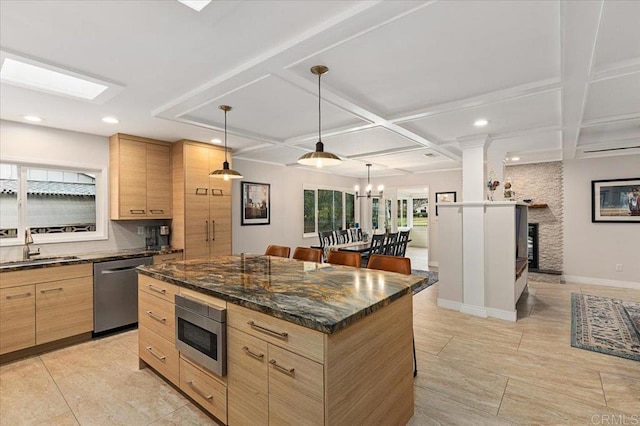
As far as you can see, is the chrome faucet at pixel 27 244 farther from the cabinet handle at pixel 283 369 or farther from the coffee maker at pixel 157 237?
the cabinet handle at pixel 283 369

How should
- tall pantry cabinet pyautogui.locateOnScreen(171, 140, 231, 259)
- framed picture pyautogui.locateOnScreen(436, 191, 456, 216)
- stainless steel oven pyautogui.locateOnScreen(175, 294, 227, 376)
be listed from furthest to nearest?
framed picture pyautogui.locateOnScreen(436, 191, 456, 216) → tall pantry cabinet pyautogui.locateOnScreen(171, 140, 231, 259) → stainless steel oven pyautogui.locateOnScreen(175, 294, 227, 376)

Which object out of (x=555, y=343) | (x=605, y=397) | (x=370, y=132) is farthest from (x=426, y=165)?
(x=605, y=397)

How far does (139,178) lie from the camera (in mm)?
4262

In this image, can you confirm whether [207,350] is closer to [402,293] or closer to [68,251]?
[402,293]

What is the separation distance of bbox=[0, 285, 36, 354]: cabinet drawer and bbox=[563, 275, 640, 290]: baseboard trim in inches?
327

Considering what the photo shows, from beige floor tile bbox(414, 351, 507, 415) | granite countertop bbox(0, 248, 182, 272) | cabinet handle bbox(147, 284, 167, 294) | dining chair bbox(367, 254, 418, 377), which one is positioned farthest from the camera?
granite countertop bbox(0, 248, 182, 272)

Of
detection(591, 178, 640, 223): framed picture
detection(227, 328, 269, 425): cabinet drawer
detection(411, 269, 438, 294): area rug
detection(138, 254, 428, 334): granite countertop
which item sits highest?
detection(591, 178, 640, 223): framed picture

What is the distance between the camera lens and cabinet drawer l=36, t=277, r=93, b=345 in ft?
10.5

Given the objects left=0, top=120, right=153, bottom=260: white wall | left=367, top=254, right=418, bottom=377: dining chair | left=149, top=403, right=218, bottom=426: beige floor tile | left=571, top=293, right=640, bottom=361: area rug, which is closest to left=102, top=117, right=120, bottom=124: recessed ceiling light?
left=0, top=120, right=153, bottom=260: white wall

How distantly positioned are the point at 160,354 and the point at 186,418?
58 cm

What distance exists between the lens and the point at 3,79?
8.16 ft

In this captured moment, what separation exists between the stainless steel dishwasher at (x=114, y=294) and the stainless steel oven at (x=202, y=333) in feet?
6.23
